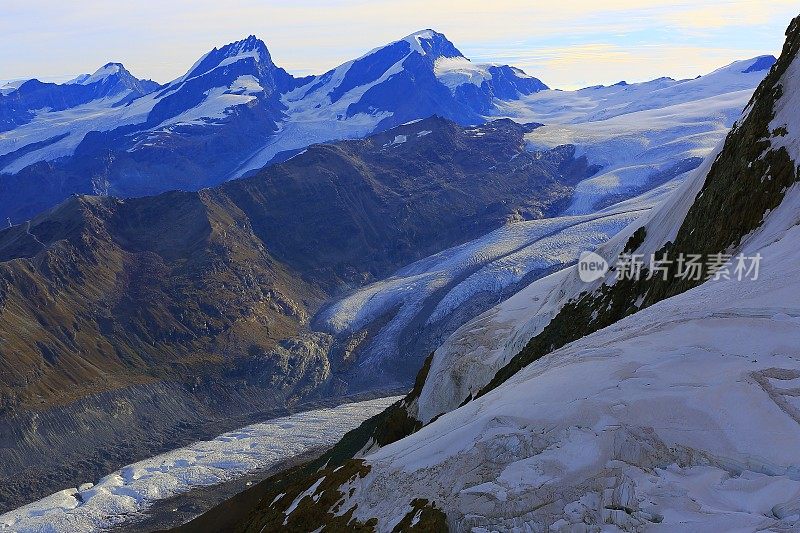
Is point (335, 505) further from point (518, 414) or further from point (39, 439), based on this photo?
point (39, 439)

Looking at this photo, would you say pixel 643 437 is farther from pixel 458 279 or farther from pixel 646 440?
pixel 458 279

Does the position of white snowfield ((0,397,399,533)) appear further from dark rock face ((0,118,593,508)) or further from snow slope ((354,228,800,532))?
snow slope ((354,228,800,532))

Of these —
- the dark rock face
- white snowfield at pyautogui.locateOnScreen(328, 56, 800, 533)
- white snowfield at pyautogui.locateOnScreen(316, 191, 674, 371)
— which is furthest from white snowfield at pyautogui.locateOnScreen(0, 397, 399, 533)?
white snowfield at pyautogui.locateOnScreen(328, 56, 800, 533)

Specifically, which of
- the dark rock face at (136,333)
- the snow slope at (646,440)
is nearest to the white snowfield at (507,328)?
the snow slope at (646,440)

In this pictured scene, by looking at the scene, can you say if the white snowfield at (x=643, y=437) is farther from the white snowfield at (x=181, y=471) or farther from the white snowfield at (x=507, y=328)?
the white snowfield at (x=181, y=471)

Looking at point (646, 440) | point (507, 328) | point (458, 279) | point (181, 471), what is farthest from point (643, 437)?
point (458, 279)

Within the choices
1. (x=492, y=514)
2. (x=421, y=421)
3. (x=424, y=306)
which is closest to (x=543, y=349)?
(x=421, y=421)
